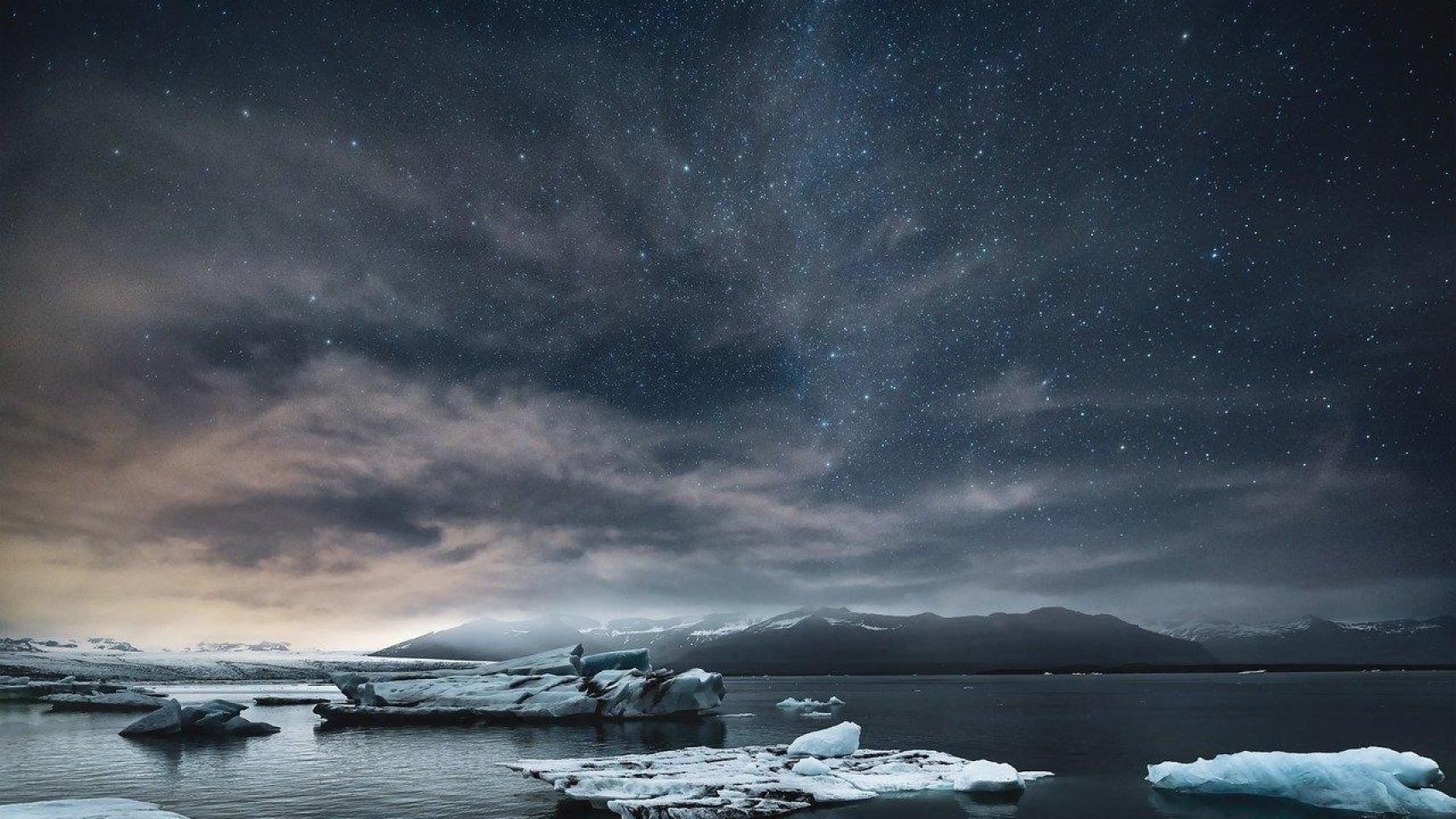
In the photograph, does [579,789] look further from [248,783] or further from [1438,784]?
[1438,784]

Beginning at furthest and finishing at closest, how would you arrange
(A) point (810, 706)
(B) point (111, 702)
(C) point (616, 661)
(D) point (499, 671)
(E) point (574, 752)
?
1. (A) point (810, 706)
2. (C) point (616, 661)
3. (B) point (111, 702)
4. (D) point (499, 671)
5. (E) point (574, 752)

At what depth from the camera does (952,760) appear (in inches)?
960

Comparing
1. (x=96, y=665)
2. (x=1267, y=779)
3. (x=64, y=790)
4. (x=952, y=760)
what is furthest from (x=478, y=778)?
(x=96, y=665)

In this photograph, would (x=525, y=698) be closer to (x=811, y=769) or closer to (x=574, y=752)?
(x=574, y=752)

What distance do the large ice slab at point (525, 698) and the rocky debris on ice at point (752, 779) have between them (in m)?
22.1

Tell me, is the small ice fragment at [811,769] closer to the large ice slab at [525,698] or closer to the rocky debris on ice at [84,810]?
the rocky debris on ice at [84,810]

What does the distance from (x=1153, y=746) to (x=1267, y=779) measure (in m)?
14.1

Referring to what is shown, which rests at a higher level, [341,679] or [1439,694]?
[341,679]

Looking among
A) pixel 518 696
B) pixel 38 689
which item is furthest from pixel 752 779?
pixel 38 689

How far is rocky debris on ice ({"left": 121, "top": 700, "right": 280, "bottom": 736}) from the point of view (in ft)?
122

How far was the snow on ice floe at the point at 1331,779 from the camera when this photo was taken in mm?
17453

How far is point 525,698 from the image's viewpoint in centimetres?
4731

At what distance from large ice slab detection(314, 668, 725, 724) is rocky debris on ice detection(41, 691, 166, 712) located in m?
19.2

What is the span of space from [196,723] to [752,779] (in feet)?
121
